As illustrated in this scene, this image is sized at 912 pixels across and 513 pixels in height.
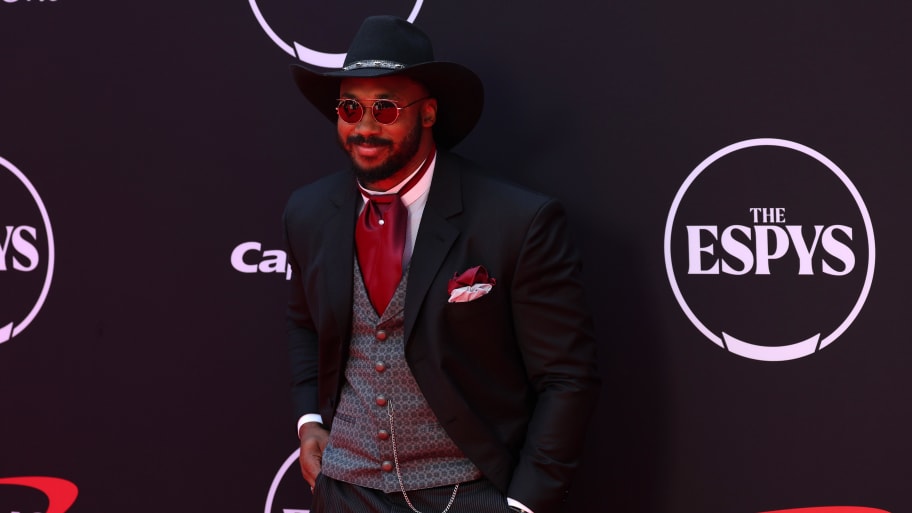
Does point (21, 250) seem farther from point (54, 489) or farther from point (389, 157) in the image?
point (389, 157)

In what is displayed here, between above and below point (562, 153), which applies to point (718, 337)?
below

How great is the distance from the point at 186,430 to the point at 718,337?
1648 mm

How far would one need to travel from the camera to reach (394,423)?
7.23 ft

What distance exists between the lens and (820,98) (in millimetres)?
2529

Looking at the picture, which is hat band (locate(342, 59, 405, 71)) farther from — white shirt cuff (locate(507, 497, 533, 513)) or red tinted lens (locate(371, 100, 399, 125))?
white shirt cuff (locate(507, 497, 533, 513))

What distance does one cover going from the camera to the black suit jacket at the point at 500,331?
2172 mm

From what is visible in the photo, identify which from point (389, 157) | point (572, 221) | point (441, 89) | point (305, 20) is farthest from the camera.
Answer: point (305, 20)

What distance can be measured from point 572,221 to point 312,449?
3.13ft

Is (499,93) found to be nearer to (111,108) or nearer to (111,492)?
(111,108)

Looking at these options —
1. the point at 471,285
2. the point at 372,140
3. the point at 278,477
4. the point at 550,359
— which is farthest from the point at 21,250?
the point at 550,359

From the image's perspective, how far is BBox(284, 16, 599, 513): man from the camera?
218cm

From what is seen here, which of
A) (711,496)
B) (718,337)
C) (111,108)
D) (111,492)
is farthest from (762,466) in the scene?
(111,108)

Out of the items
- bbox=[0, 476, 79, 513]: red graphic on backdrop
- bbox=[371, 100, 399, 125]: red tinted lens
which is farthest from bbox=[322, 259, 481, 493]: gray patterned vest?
bbox=[0, 476, 79, 513]: red graphic on backdrop

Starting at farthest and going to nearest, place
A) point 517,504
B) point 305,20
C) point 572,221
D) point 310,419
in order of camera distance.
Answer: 1. point 305,20
2. point 572,221
3. point 310,419
4. point 517,504
